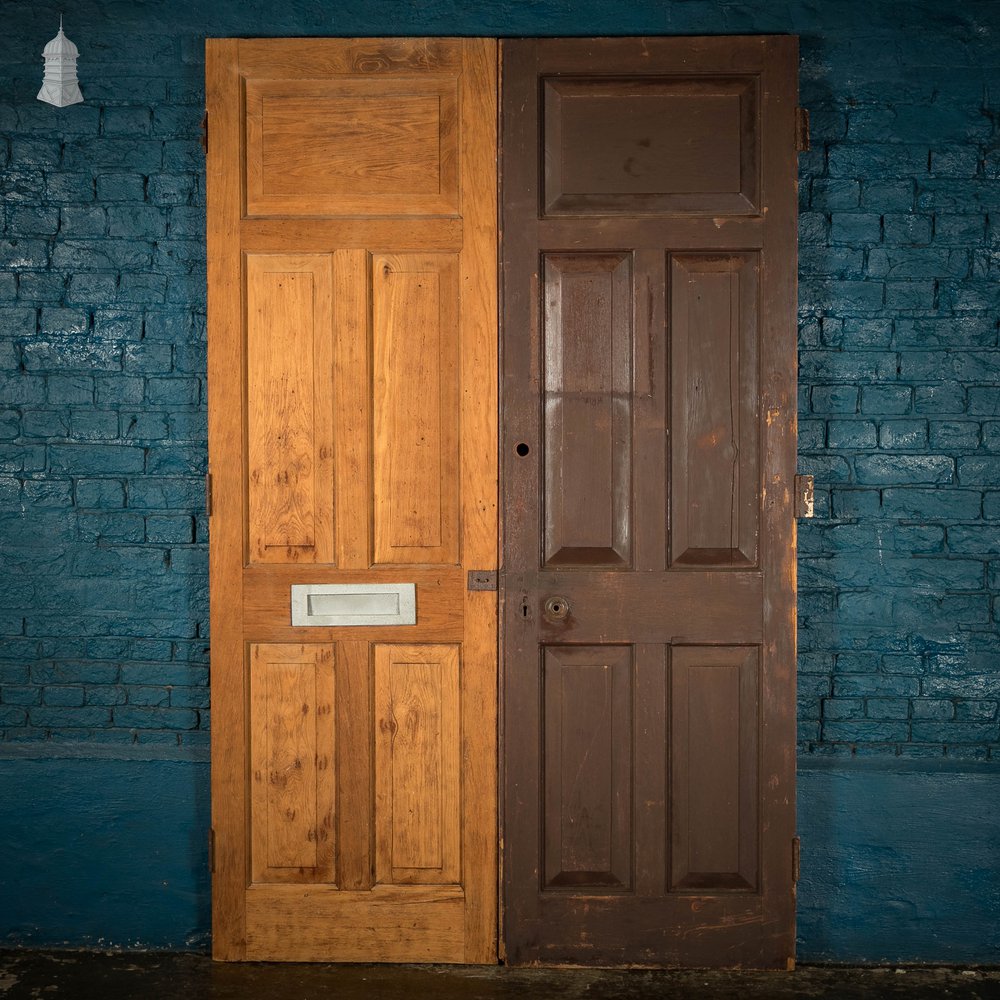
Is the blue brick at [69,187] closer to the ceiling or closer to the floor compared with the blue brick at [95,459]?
closer to the ceiling

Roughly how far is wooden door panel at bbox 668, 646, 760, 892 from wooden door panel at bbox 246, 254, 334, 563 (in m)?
1.12

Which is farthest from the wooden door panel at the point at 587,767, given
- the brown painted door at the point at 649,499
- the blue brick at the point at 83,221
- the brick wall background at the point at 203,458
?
the blue brick at the point at 83,221

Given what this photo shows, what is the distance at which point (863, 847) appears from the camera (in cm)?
273

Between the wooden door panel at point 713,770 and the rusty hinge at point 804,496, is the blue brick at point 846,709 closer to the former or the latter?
the wooden door panel at point 713,770

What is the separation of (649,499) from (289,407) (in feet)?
3.49

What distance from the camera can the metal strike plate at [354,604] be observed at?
2684 millimetres

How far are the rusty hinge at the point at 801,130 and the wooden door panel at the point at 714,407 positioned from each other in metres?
0.33

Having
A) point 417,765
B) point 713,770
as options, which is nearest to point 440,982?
point 417,765

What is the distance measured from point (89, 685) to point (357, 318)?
136cm

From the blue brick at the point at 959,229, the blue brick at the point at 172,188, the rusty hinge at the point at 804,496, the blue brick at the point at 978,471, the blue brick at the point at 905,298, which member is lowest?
the rusty hinge at the point at 804,496

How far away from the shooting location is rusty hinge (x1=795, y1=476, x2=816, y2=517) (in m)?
2.63

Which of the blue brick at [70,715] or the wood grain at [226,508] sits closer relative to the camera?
the wood grain at [226,508]

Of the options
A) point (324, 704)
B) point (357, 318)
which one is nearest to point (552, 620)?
point (324, 704)

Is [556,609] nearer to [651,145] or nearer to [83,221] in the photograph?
[651,145]
